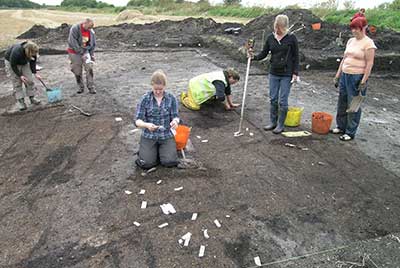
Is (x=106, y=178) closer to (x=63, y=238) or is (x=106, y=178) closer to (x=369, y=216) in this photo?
(x=63, y=238)

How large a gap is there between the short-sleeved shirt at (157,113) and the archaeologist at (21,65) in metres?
3.08

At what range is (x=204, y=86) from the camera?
672 cm

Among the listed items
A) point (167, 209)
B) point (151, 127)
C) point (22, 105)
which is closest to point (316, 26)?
point (22, 105)

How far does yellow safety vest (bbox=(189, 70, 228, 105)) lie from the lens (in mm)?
6641

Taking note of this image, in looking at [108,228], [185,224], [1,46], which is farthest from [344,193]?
[1,46]

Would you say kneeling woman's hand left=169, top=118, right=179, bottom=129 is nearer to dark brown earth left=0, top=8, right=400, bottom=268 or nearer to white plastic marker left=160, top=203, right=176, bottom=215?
dark brown earth left=0, top=8, right=400, bottom=268

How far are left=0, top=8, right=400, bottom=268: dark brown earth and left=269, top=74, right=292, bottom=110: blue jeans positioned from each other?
59 cm

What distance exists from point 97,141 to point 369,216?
3.99 meters

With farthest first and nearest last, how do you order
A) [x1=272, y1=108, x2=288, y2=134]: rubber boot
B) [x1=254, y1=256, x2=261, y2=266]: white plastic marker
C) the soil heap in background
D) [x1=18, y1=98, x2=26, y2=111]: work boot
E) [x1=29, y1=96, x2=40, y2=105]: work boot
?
the soil heap in background
[x1=29, y1=96, x2=40, y2=105]: work boot
[x1=18, y1=98, x2=26, y2=111]: work boot
[x1=272, y1=108, x2=288, y2=134]: rubber boot
[x1=254, y1=256, x2=261, y2=266]: white plastic marker

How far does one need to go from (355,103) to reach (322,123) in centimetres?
66

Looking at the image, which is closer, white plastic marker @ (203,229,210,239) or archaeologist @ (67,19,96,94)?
white plastic marker @ (203,229,210,239)

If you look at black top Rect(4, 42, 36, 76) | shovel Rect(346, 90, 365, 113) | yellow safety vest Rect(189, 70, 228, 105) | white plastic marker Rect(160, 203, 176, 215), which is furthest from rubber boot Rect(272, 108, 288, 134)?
black top Rect(4, 42, 36, 76)

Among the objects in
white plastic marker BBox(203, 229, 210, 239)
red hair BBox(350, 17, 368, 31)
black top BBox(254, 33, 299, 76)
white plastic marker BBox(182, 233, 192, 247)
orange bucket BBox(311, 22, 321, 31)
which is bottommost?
white plastic marker BBox(203, 229, 210, 239)

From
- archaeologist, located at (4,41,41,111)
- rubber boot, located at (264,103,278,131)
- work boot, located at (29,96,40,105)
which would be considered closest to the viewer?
rubber boot, located at (264,103,278,131)
